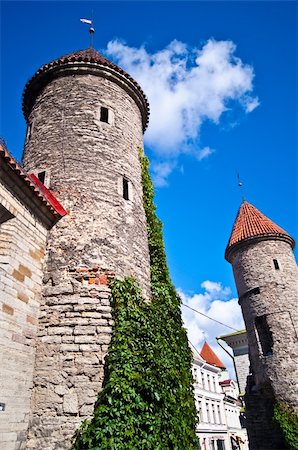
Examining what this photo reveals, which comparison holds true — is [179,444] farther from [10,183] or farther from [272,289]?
[272,289]

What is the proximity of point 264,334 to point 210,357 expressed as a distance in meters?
24.9

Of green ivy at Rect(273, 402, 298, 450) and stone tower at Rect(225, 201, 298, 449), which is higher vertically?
stone tower at Rect(225, 201, 298, 449)

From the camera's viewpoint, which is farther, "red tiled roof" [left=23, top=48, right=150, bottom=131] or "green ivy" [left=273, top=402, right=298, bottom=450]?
"green ivy" [left=273, top=402, right=298, bottom=450]

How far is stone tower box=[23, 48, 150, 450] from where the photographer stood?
6.54 meters

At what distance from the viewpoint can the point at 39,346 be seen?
6.98 metres

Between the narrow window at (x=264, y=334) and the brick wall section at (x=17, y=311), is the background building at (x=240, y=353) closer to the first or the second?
the narrow window at (x=264, y=334)

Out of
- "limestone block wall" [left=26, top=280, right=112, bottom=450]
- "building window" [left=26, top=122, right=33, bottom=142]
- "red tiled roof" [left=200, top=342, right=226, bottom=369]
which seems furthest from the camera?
"red tiled roof" [left=200, top=342, right=226, bottom=369]

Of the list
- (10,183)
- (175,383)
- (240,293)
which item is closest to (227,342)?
(240,293)

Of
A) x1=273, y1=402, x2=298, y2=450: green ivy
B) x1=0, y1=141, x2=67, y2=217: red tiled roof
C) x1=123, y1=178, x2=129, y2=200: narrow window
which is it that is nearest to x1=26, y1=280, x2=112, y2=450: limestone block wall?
x1=0, y1=141, x2=67, y2=217: red tiled roof

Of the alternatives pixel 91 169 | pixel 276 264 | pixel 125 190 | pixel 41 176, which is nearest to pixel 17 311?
pixel 41 176

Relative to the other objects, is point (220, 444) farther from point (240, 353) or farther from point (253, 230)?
point (253, 230)

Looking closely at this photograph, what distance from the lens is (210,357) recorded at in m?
40.0

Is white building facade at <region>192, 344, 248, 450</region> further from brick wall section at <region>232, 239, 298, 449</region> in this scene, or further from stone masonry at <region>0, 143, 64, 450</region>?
stone masonry at <region>0, 143, 64, 450</region>

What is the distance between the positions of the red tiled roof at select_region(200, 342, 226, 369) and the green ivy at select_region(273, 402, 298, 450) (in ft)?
82.6
